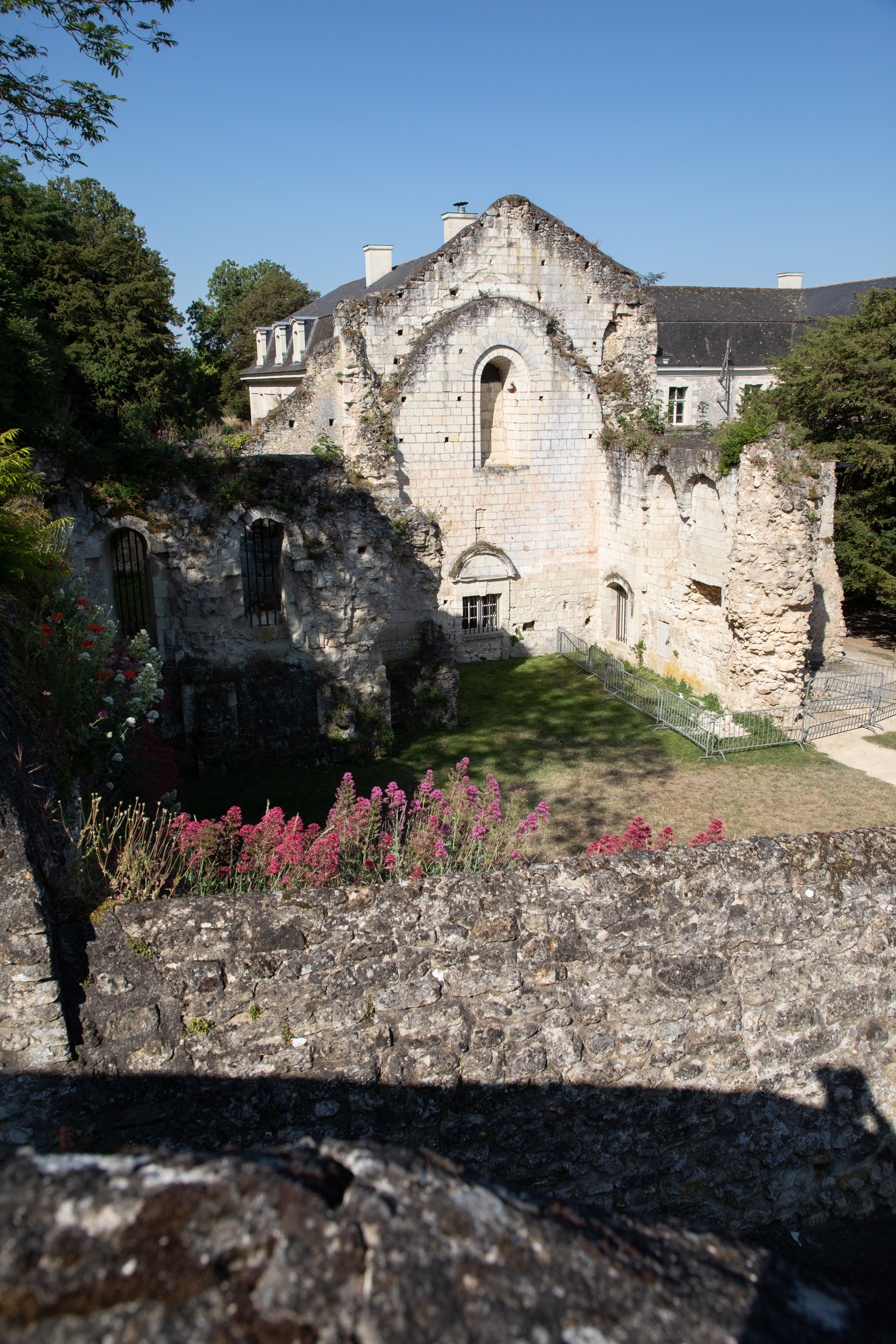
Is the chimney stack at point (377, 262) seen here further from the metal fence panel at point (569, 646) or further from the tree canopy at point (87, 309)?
the metal fence panel at point (569, 646)

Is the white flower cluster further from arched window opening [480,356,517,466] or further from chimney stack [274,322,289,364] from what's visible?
chimney stack [274,322,289,364]

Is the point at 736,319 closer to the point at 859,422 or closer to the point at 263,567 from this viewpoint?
the point at 859,422

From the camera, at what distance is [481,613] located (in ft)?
56.3

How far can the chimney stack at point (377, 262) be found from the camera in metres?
27.3

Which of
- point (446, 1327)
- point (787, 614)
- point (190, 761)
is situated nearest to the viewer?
point (446, 1327)

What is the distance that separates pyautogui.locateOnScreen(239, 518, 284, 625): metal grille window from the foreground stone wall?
9.30 meters

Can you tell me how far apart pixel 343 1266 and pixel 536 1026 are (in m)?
2.28

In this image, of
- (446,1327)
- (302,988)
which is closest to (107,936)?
(302,988)

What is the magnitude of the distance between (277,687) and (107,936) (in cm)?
827

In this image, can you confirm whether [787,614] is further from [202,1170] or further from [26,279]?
[26,279]

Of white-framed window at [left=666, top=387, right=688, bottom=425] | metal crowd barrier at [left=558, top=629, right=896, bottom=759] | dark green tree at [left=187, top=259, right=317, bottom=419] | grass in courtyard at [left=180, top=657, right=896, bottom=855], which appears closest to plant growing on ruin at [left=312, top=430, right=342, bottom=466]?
grass in courtyard at [left=180, top=657, right=896, bottom=855]

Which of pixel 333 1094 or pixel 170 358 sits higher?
pixel 170 358

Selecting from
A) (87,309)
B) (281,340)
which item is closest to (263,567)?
(87,309)

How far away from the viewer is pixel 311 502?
11.5 meters
